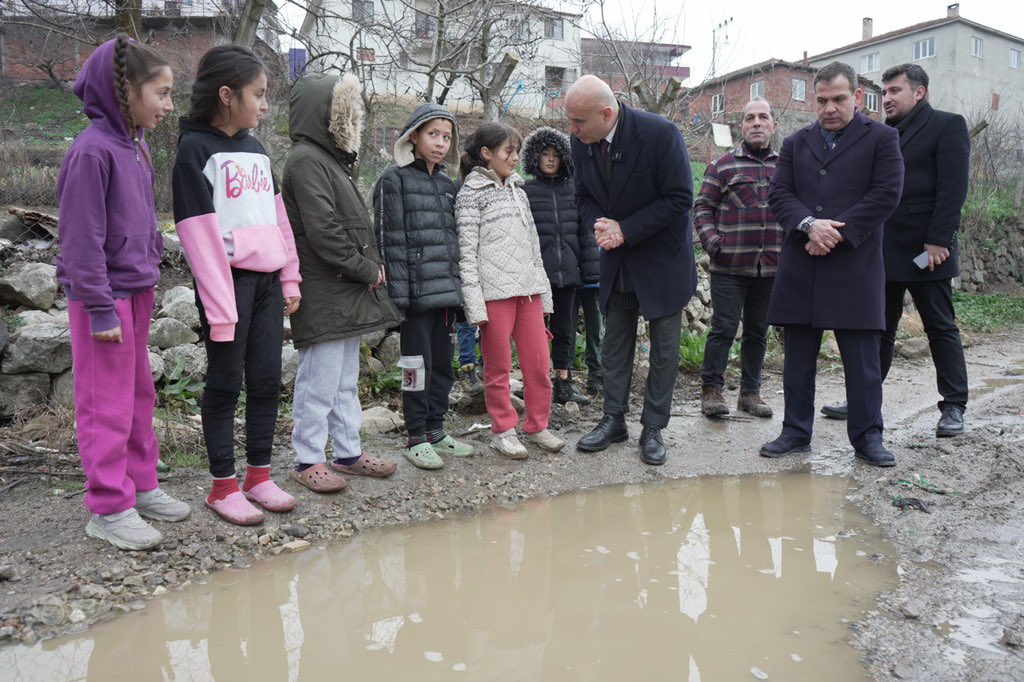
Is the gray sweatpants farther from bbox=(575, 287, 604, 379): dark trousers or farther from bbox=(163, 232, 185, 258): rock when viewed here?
bbox=(163, 232, 185, 258): rock

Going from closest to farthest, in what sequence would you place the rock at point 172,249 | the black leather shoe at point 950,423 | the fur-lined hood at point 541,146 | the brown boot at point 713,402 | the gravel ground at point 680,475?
the gravel ground at point 680,475 < the black leather shoe at point 950,423 < the fur-lined hood at point 541,146 < the brown boot at point 713,402 < the rock at point 172,249

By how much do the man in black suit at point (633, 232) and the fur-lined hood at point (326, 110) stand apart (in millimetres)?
1256

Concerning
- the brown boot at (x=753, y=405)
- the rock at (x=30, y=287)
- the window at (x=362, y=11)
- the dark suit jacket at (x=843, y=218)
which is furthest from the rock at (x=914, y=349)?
the rock at (x=30, y=287)

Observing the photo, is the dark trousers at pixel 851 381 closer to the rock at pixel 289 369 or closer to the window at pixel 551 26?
the rock at pixel 289 369

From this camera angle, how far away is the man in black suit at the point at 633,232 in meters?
4.40

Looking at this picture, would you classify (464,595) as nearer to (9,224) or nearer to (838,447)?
(838,447)

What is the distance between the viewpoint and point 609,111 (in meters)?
4.38

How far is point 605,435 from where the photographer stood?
4.75m

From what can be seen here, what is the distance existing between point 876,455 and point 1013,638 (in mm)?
2052

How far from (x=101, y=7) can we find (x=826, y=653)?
23.4 feet

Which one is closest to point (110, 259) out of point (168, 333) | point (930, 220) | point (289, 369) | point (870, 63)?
point (289, 369)

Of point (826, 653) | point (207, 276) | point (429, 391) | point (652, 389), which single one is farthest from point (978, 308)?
point (207, 276)

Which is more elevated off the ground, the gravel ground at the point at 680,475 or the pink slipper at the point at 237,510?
the pink slipper at the point at 237,510

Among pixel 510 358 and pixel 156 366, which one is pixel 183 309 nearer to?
pixel 156 366
